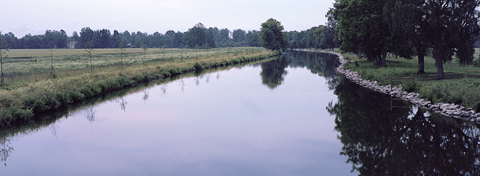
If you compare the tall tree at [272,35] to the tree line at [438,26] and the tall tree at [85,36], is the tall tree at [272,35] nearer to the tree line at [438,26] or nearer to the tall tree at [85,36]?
the tree line at [438,26]

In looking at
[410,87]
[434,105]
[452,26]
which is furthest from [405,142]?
[452,26]

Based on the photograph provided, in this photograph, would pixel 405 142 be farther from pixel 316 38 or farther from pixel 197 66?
pixel 316 38

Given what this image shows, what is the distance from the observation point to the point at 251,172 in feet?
36.2

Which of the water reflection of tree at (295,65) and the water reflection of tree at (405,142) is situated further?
the water reflection of tree at (295,65)

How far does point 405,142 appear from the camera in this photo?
1395 cm

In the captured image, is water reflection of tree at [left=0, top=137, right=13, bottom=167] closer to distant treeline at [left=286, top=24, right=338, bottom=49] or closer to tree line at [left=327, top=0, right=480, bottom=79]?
tree line at [left=327, top=0, right=480, bottom=79]

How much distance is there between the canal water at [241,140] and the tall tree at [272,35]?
91.0 meters

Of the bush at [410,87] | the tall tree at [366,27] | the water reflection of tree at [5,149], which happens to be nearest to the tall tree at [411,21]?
the tall tree at [366,27]

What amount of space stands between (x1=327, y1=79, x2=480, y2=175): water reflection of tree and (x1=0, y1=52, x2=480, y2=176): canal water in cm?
4

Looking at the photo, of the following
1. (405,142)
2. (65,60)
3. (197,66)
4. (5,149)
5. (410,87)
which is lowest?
(5,149)

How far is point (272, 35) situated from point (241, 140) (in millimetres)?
102100

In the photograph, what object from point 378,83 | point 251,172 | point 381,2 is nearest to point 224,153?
point 251,172

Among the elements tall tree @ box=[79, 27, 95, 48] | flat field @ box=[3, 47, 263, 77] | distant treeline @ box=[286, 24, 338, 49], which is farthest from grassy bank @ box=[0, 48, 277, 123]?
tall tree @ box=[79, 27, 95, 48]

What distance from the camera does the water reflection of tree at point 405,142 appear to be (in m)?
11.2
